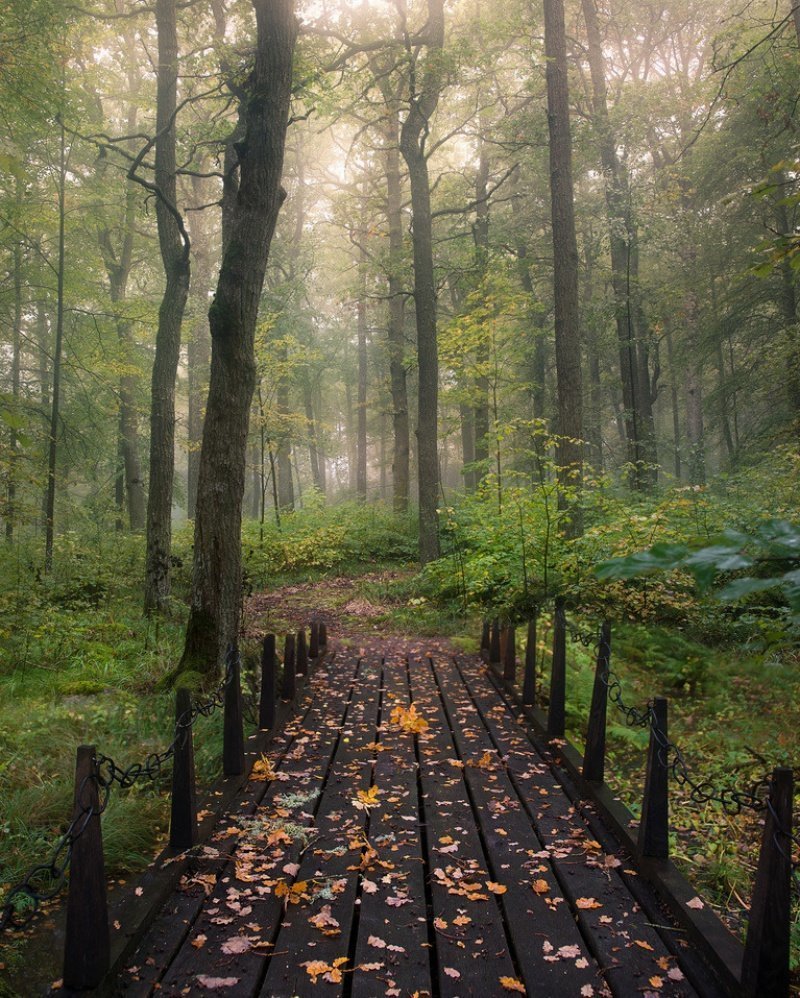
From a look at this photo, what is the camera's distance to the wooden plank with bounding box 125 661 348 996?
2.42 m

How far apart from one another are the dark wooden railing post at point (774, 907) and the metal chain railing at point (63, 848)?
2.38 metres

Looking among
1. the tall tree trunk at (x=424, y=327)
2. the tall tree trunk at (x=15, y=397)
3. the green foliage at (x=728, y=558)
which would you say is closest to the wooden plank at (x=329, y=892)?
the green foliage at (x=728, y=558)

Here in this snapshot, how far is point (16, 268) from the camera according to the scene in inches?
552

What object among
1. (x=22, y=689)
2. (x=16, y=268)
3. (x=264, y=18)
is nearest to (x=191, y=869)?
(x=22, y=689)

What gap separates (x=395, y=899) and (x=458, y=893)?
313 mm

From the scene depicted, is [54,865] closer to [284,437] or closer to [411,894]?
[411,894]

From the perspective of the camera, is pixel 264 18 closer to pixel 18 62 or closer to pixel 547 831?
pixel 18 62

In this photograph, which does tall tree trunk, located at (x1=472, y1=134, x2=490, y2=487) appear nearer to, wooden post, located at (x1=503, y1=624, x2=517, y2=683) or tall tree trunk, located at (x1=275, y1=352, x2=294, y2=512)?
tall tree trunk, located at (x1=275, y1=352, x2=294, y2=512)

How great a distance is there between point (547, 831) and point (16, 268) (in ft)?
52.8

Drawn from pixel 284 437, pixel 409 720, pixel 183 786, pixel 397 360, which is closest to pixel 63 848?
pixel 183 786

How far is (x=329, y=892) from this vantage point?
294 centimetres

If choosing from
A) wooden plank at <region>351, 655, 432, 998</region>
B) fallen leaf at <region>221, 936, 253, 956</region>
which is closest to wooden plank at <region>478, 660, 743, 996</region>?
wooden plank at <region>351, 655, 432, 998</region>

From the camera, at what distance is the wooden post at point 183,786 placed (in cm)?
324

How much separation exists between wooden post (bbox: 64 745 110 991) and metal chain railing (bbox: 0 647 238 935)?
1 cm
